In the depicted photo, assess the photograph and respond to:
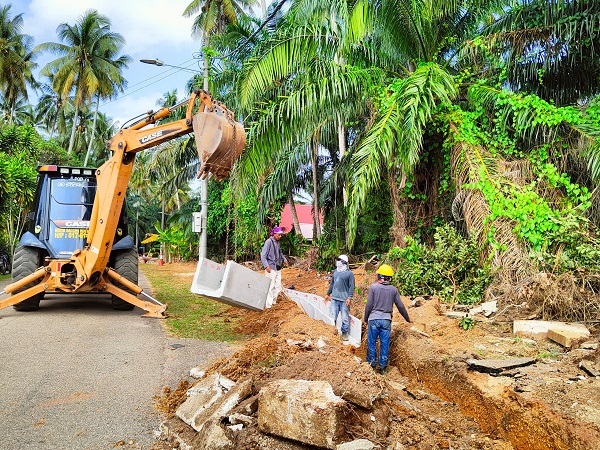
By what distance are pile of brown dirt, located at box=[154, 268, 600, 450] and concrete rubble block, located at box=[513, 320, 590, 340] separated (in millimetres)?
177

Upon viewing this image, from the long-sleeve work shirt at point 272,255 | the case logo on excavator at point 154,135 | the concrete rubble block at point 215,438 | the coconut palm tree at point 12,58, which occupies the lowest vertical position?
A: the concrete rubble block at point 215,438

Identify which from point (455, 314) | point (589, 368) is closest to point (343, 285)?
point (455, 314)

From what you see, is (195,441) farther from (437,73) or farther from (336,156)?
(336,156)

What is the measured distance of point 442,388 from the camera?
21.6ft

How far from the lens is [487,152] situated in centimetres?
1066

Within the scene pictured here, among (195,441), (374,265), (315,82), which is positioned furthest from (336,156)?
(195,441)

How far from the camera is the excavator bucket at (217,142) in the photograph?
25.4ft

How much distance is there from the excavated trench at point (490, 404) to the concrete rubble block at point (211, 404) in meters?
2.59

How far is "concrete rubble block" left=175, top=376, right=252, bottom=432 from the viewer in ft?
15.1

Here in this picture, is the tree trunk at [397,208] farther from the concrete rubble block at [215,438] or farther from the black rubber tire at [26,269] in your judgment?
the concrete rubble block at [215,438]

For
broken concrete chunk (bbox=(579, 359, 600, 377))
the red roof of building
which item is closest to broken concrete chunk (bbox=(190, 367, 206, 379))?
broken concrete chunk (bbox=(579, 359, 600, 377))

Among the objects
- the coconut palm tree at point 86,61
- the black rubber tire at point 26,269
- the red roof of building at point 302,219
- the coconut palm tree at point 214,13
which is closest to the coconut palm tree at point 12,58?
the coconut palm tree at point 86,61

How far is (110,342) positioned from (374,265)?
7.60 metres

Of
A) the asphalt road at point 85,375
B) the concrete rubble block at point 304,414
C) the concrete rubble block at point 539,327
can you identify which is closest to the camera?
the concrete rubble block at point 304,414
